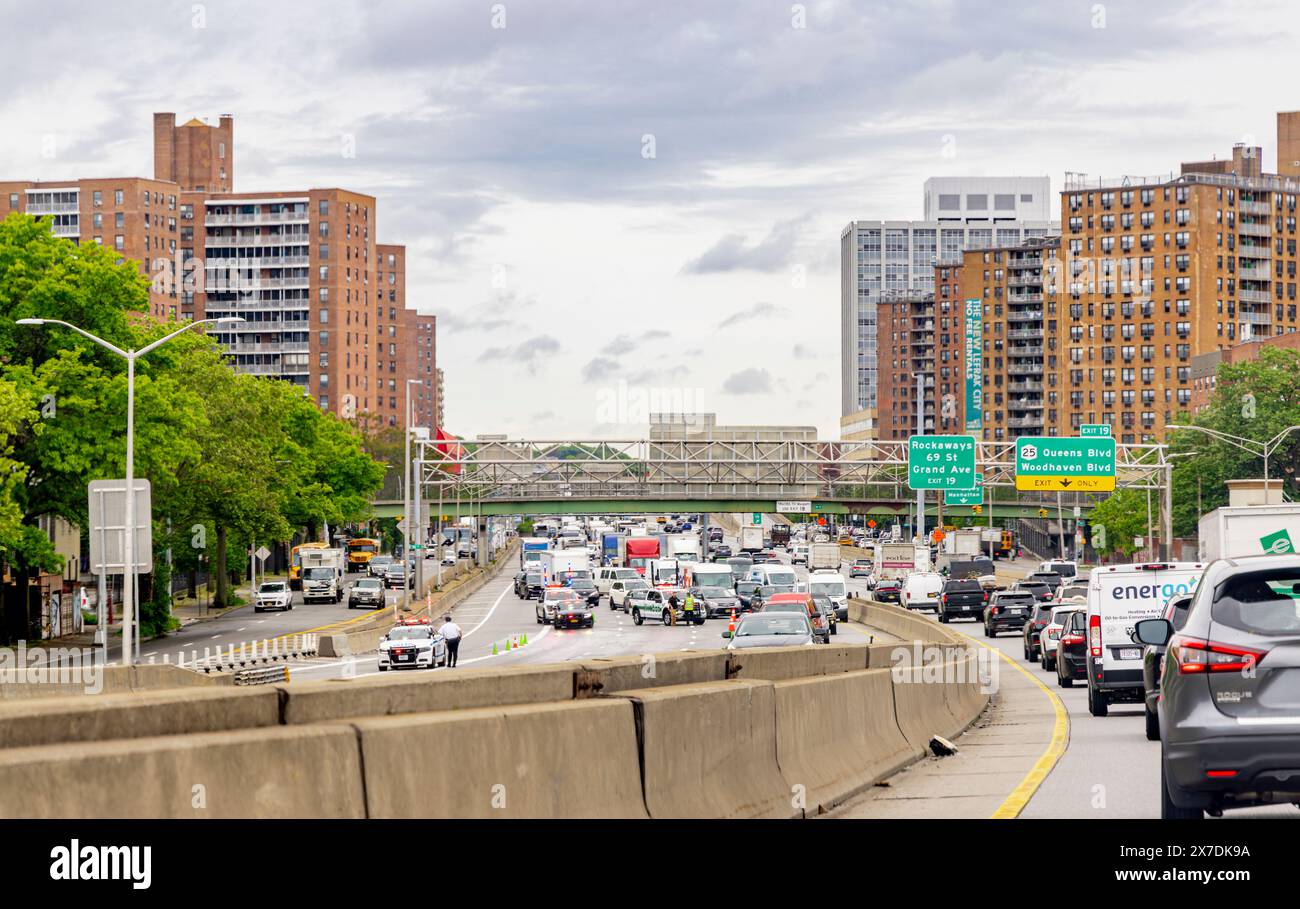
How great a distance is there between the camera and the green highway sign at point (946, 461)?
81312 mm

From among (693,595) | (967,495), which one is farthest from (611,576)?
(693,595)

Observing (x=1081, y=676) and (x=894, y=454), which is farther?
(x=894, y=454)

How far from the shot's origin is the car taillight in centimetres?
1023

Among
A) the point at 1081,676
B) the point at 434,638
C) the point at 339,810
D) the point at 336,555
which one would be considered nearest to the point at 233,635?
the point at 434,638

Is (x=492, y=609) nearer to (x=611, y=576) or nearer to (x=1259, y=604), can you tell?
(x=611, y=576)

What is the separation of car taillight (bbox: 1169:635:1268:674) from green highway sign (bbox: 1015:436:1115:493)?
66.6m

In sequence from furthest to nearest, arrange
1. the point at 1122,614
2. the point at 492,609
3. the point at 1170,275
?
the point at 1170,275 → the point at 492,609 → the point at 1122,614

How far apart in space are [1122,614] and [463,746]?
17.7 metres

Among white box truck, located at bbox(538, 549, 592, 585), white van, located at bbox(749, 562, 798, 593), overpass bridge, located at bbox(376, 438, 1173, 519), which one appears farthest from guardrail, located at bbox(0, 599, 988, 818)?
overpass bridge, located at bbox(376, 438, 1173, 519)

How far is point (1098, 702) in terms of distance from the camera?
82.4 feet

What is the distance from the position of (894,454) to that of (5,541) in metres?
54.2
